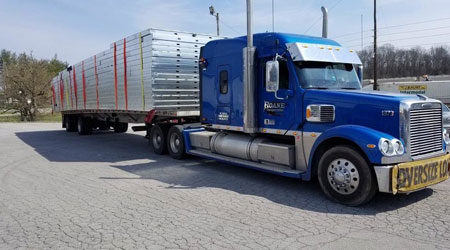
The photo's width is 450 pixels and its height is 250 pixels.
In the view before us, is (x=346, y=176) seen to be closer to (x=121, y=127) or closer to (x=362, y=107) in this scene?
(x=362, y=107)

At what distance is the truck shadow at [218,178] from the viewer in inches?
226

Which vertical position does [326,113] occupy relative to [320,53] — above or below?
below

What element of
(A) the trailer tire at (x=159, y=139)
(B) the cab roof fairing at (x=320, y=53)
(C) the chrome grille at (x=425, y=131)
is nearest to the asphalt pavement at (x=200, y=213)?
(C) the chrome grille at (x=425, y=131)

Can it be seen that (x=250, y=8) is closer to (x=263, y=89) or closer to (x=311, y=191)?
(x=263, y=89)

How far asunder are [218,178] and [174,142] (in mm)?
2963

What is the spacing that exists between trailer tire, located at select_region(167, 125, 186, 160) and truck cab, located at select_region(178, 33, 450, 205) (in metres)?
1.02

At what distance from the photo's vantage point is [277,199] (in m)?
6.12

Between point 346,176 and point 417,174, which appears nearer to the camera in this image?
point 417,174

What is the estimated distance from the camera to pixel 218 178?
7.77 metres

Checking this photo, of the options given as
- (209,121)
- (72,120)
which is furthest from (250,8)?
(72,120)

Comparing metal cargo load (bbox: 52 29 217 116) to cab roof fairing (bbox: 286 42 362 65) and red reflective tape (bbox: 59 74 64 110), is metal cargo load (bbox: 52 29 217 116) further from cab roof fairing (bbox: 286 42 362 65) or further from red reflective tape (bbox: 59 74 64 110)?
red reflective tape (bbox: 59 74 64 110)

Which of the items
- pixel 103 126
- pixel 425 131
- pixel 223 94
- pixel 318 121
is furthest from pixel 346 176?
pixel 103 126

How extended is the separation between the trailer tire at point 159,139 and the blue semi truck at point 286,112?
0.10 feet

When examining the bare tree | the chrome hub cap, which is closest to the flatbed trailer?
the chrome hub cap
